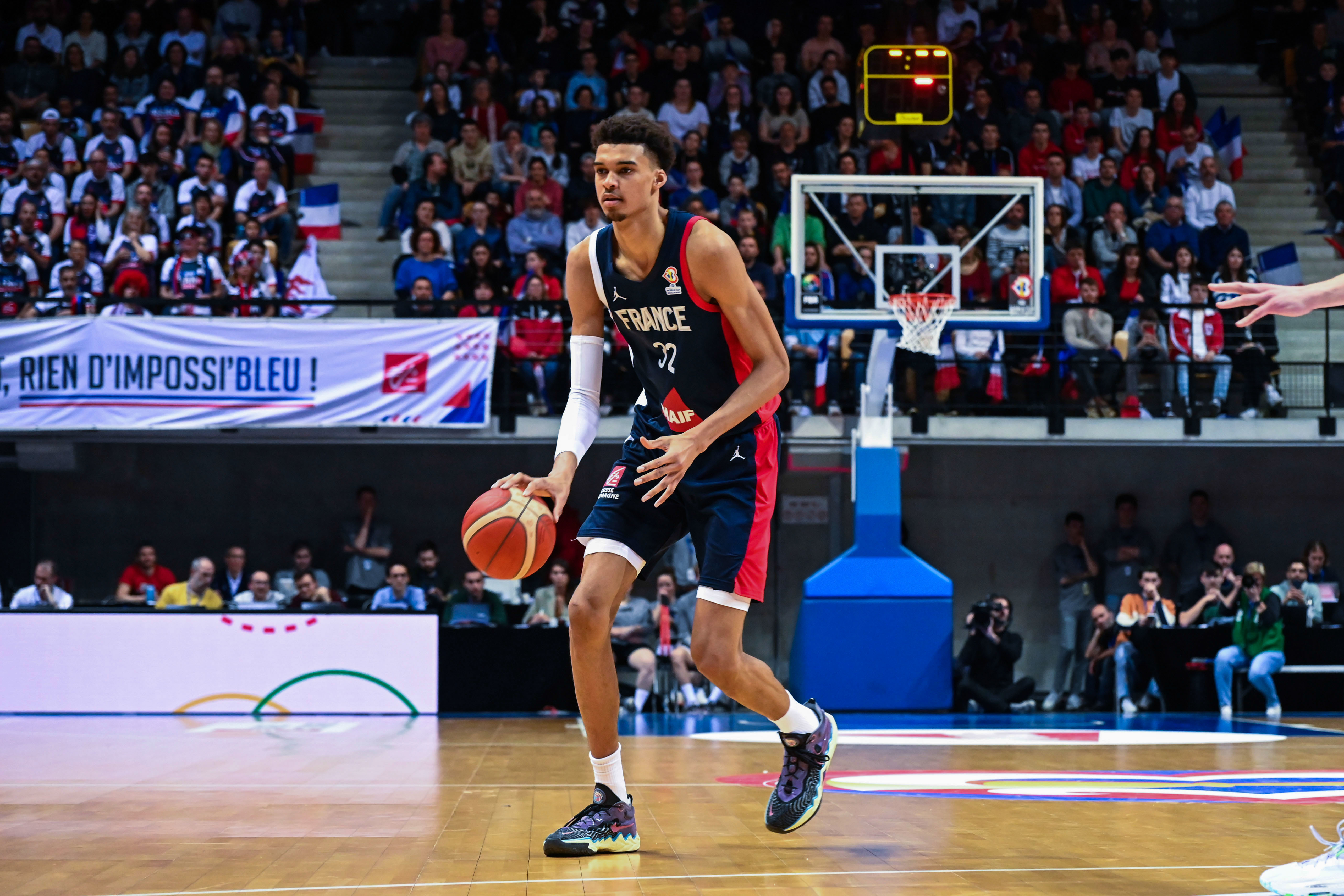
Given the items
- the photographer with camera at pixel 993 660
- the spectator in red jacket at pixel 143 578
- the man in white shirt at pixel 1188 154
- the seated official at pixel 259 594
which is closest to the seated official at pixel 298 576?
the seated official at pixel 259 594

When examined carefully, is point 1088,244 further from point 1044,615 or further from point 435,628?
point 435,628

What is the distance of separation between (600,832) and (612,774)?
188mm

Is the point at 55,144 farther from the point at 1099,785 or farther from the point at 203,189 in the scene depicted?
the point at 1099,785

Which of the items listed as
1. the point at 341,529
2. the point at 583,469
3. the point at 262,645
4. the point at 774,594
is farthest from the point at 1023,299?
the point at 341,529

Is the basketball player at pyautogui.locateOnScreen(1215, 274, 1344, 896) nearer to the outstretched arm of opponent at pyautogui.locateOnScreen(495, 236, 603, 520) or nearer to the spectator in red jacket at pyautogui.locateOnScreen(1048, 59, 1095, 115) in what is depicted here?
the outstretched arm of opponent at pyautogui.locateOnScreen(495, 236, 603, 520)

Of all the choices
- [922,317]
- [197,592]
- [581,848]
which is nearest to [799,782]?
[581,848]

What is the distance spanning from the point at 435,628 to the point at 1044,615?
6.84 metres

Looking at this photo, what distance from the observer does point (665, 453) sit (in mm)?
4047

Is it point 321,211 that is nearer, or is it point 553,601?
point 553,601

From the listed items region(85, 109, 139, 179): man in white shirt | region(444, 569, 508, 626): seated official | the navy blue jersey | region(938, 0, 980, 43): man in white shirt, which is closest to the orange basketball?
the navy blue jersey

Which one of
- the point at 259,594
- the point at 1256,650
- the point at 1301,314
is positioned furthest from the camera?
the point at 259,594

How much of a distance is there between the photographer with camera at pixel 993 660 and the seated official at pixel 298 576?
224 inches

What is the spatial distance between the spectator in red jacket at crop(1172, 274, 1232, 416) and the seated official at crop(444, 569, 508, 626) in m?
6.54

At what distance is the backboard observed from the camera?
1035 centimetres
